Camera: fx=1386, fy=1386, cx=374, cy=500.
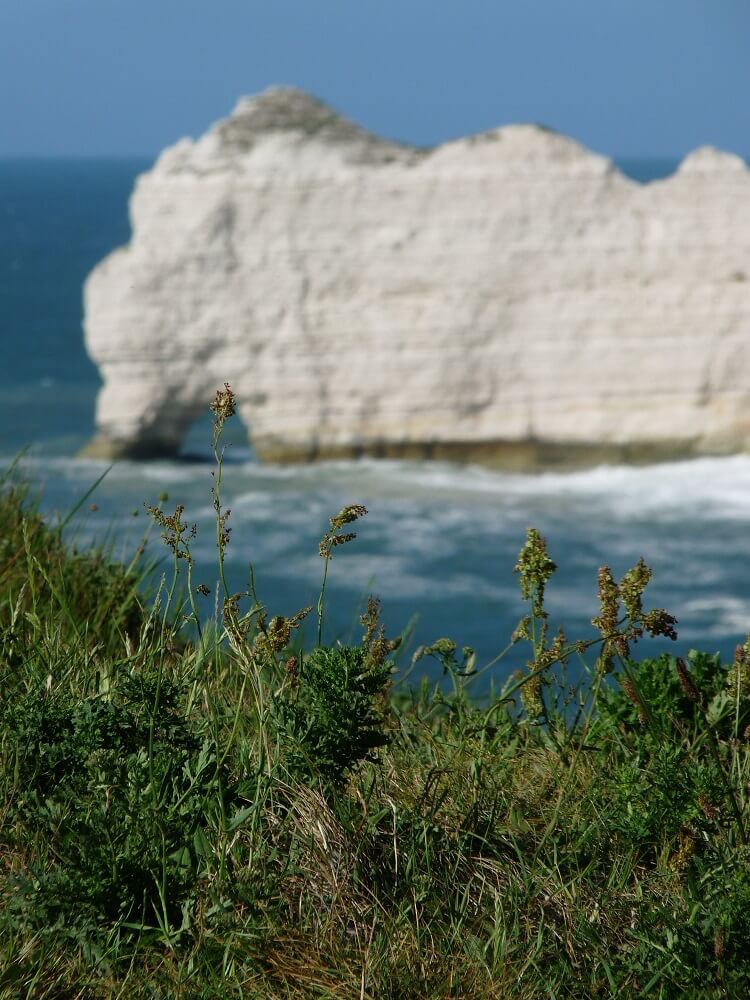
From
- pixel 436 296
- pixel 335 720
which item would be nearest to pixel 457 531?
pixel 436 296

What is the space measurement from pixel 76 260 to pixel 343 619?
2321 inches

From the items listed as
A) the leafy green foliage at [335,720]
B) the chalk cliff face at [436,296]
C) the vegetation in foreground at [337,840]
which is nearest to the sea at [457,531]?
the chalk cliff face at [436,296]

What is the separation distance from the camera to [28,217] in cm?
10150

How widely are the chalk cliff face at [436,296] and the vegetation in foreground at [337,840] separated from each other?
1021 inches

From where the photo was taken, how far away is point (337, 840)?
2.25m

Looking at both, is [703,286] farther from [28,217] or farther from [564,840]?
[28,217]

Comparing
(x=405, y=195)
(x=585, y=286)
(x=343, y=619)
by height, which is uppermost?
(x=405, y=195)

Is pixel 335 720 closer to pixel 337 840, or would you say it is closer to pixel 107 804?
pixel 337 840

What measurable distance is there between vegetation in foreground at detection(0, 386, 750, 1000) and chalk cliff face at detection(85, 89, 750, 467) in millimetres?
25944

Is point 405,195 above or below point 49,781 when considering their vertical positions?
above

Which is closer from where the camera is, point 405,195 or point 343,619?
point 343,619

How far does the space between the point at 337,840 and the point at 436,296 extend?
1070 inches

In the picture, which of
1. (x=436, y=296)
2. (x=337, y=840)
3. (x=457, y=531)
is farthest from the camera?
(x=436, y=296)

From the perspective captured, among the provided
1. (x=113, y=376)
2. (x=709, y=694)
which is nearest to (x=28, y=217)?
(x=113, y=376)
